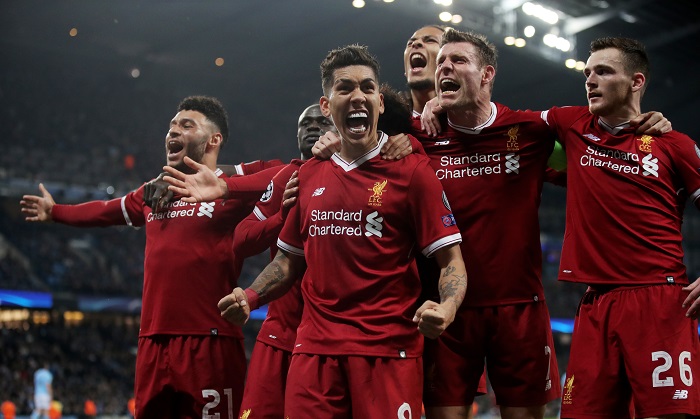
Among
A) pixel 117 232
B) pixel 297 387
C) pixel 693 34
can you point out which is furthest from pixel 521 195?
pixel 117 232

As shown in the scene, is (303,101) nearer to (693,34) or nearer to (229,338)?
(693,34)

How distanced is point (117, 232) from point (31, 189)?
4060mm

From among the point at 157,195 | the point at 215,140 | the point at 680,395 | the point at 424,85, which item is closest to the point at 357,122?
the point at 424,85

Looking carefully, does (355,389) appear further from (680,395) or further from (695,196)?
(695,196)

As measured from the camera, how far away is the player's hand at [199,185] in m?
4.74

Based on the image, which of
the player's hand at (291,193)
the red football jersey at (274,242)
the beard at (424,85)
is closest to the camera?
the player's hand at (291,193)

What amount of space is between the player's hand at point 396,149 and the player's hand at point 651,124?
1.34m

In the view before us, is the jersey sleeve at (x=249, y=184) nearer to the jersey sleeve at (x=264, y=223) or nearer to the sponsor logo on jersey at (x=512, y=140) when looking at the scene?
the jersey sleeve at (x=264, y=223)

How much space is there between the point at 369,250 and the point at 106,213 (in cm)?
290

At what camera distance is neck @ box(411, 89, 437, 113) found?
234 inches

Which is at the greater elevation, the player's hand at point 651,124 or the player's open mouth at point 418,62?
the player's open mouth at point 418,62

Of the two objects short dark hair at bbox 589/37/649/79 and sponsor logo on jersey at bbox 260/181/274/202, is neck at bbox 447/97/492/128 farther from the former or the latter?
sponsor logo on jersey at bbox 260/181/274/202

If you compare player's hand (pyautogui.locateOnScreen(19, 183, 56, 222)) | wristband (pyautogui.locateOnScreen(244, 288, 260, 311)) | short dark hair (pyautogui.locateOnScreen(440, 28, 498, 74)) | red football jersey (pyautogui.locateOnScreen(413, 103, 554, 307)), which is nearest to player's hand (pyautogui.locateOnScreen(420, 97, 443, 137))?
red football jersey (pyautogui.locateOnScreen(413, 103, 554, 307))

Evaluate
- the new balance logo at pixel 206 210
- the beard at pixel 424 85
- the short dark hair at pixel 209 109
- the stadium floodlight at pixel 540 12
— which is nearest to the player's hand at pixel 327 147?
the new balance logo at pixel 206 210
